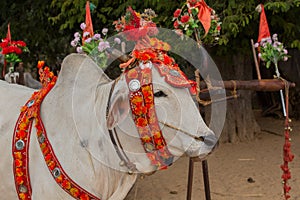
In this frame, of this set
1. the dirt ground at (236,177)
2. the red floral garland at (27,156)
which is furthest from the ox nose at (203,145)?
the dirt ground at (236,177)

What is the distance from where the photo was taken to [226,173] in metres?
5.95

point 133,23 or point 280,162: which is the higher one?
point 133,23

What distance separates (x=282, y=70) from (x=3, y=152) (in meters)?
7.48

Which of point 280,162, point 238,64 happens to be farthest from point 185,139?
point 238,64

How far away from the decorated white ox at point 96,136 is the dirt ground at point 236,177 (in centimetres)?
253

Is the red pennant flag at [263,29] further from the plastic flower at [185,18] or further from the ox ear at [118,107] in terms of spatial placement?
the ox ear at [118,107]

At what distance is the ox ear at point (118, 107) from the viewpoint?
6.79 ft

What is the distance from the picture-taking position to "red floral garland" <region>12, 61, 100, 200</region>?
2186 mm

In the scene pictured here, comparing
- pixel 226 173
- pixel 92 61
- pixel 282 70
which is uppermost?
pixel 92 61

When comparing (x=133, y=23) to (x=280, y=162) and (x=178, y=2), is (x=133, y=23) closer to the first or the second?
(x=178, y=2)

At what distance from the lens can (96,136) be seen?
2.17 metres

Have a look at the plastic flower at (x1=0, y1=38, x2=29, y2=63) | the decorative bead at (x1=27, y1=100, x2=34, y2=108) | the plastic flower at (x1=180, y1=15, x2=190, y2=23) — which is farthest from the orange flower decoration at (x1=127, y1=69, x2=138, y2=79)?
the plastic flower at (x1=0, y1=38, x2=29, y2=63)

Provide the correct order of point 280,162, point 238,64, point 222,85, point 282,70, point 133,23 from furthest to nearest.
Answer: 1. point 282,70
2. point 238,64
3. point 280,162
4. point 222,85
5. point 133,23

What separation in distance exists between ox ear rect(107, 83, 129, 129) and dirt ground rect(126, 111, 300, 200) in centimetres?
274
